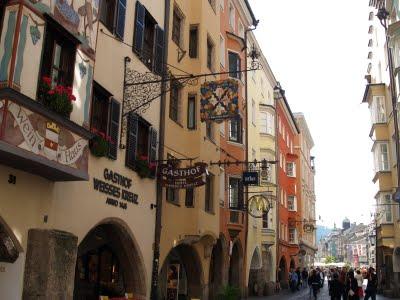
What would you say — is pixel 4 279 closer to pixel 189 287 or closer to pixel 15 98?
pixel 15 98

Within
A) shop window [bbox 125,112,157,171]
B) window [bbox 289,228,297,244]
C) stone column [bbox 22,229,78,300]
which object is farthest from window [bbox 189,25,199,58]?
window [bbox 289,228,297,244]

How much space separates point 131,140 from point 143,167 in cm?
96

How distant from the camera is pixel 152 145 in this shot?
18.4 meters

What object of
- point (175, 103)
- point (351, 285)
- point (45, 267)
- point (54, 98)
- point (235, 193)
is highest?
point (175, 103)

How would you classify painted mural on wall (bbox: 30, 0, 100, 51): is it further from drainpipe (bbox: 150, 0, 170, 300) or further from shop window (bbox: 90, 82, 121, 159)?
drainpipe (bbox: 150, 0, 170, 300)

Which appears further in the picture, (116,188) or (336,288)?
(336,288)

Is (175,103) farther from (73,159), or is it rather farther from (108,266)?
(73,159)

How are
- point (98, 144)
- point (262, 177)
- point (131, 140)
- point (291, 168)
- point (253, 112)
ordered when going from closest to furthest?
point (98, 144) → point (131, 140) → point (262, 177) → point (253, 112) → point (291, 168)

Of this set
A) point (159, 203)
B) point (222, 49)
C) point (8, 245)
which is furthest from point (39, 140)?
Result: point (222, 49)

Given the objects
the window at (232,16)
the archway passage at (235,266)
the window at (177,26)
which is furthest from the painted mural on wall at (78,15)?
the archway passage at (235,266)

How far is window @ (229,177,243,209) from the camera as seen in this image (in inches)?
1144

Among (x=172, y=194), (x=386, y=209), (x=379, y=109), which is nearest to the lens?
(x=172, y=194)

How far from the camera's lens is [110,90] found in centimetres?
1562

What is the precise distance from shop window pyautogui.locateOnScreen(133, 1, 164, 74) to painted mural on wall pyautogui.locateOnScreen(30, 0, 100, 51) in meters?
3.78
